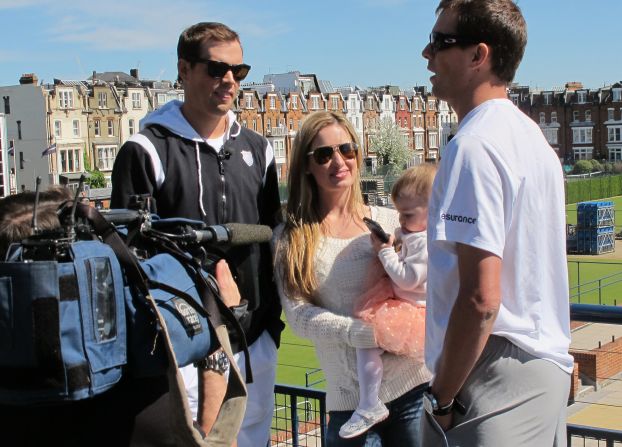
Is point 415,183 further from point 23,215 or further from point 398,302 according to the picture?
point 23,215

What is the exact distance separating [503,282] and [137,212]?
3.34 feet

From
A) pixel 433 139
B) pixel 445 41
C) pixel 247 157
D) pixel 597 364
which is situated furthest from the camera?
pixel 433 139

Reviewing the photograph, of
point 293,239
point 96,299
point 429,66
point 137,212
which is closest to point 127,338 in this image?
point 96,299

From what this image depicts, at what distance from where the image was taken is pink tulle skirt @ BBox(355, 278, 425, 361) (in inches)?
124

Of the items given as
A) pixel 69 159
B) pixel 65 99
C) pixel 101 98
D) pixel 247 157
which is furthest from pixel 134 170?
pixel 101 98

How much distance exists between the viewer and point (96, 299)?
1.77 meters

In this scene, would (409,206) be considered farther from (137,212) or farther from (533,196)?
(137,212)

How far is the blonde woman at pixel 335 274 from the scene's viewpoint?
10.6 ft

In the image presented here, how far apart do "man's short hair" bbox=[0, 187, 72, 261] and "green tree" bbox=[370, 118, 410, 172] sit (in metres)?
71.3

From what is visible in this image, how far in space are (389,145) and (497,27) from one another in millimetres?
73014

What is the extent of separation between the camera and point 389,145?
→ 74938mm

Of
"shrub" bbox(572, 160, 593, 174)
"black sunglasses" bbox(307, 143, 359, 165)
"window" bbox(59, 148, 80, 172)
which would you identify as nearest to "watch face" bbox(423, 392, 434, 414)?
"black sunglasses" bbox(307, 143, 359, 165)

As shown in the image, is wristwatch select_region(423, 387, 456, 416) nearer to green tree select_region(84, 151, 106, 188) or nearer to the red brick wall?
the red brick wall

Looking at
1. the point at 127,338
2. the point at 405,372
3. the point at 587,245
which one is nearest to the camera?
the point at 127,338
